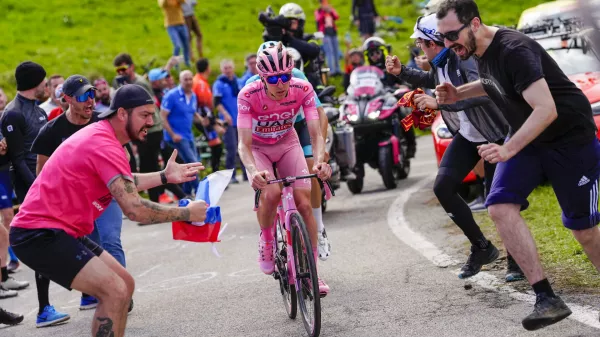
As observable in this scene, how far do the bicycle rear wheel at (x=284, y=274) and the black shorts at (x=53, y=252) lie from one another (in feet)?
6.55

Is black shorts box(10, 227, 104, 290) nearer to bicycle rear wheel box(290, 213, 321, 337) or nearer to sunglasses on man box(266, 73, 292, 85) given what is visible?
bicycle rear wheel box(290, 213, 321, 337)

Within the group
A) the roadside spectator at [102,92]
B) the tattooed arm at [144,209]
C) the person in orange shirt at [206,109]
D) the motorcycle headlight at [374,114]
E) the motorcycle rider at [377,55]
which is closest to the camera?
the tattooed arm at [144,209]

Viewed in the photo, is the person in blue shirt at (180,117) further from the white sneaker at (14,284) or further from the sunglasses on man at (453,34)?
the sunglasses on man at (453,34)

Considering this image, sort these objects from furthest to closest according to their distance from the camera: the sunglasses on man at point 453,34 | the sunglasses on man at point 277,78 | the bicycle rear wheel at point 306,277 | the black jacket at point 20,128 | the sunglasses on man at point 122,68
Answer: the sunglasses on man at point 122,68 < the black jacket at point 20,128 < the sunglasses on man at point 277,78 < the bicycle rear wheel at point 306,277 < the sunglasses on man at point 453,34

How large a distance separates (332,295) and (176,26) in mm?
16857

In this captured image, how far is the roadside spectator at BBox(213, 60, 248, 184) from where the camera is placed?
19.1 metres

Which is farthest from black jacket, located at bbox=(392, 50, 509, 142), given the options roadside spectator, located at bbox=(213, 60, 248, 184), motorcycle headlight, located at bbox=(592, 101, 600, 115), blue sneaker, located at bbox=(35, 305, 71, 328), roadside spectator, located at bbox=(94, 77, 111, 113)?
roadside spectator, located at bbox=(213, 60, 248, 184)

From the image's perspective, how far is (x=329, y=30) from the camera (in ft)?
84.1

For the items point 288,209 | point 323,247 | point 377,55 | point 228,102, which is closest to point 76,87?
point 288,209

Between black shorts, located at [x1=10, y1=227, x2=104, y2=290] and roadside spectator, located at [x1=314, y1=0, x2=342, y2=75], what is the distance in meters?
19.3

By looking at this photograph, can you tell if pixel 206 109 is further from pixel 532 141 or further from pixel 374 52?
pixel 532 141

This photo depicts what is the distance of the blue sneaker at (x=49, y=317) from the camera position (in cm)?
909

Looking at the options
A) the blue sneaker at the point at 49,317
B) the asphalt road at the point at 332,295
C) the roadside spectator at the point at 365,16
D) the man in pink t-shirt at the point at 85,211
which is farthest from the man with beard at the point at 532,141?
the roadside spectator at the point at 365,16

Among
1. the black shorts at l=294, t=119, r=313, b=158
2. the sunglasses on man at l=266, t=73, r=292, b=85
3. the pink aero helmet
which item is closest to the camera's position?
the pink aero helmet
